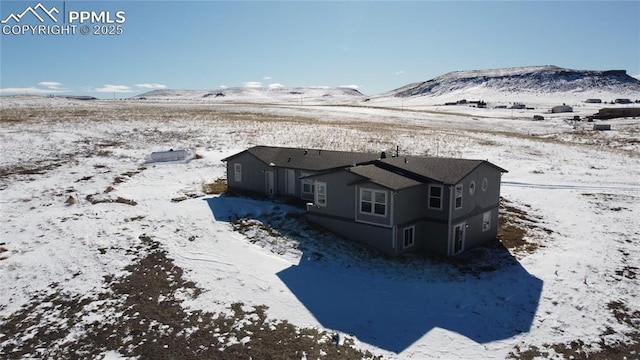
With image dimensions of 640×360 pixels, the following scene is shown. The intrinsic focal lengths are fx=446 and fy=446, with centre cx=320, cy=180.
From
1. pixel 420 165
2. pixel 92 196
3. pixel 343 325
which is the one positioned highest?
pixel 420 165

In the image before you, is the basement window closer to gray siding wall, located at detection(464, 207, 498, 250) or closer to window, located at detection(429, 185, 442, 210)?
window, located at detection(429, 185, 442, 210)

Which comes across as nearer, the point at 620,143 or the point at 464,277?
the point at 464,277

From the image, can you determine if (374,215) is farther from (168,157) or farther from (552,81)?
(552,81)

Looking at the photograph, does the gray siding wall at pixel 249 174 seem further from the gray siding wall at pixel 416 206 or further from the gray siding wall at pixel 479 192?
the gray siding wall at pixel 479 192

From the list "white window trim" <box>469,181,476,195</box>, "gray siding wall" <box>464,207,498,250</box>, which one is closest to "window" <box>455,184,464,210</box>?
"white window trim" <box>469,181,476,195</box>

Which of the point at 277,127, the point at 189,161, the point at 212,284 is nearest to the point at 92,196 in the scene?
the point at 189,161

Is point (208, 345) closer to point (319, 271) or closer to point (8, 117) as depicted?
point (319, 271)

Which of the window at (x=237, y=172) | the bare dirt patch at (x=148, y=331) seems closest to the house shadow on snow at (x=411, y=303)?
the bare dirt patch at (x=148, y=331)
